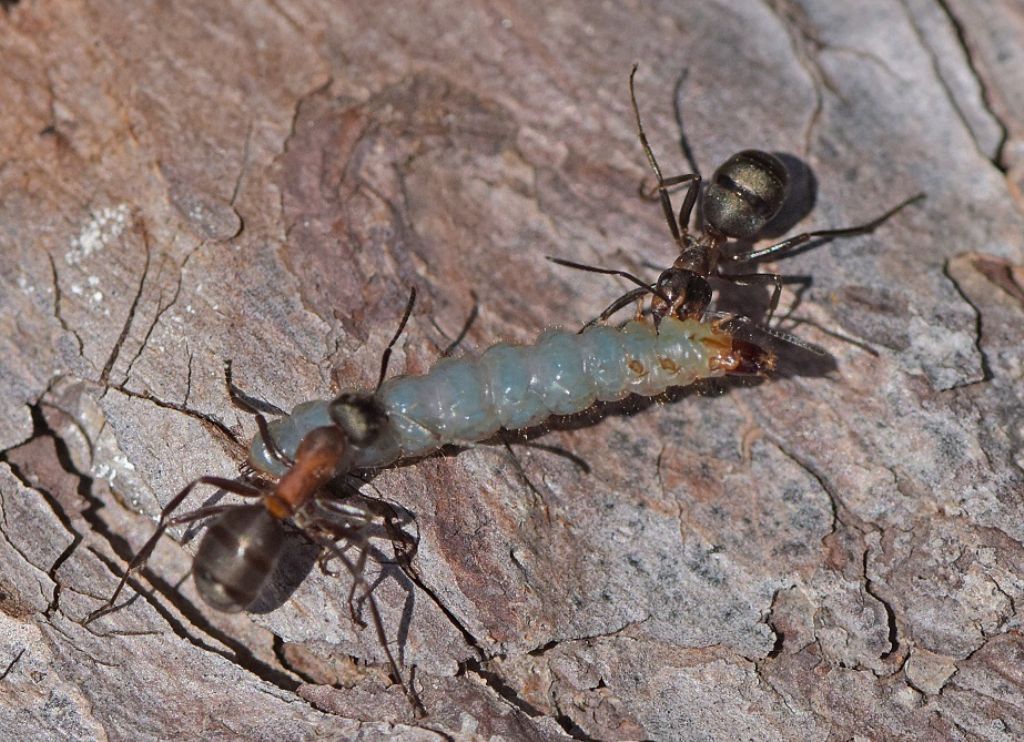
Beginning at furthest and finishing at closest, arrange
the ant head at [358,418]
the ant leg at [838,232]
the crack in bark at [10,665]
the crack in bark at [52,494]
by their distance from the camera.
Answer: the ant leg at [838,232] < the ant head at [358,418] < the crack in bark at [52,494] < the crack in bark at [10,665]

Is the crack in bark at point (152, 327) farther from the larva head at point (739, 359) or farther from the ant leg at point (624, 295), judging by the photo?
the larva head at point (739, 359)

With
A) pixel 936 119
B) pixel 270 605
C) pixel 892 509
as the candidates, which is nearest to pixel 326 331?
pixel 270 605

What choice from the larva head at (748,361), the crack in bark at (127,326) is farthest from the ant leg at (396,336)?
the larva head at (748,361)

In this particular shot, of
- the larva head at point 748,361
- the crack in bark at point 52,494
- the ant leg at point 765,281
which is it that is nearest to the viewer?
the crack in bark at point 52,494

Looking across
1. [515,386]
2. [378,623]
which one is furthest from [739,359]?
[378,623]

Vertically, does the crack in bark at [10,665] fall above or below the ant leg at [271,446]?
below

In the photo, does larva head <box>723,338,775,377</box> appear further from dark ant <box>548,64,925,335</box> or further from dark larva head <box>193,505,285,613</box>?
dark larva head <box>193,505,285,613</box>

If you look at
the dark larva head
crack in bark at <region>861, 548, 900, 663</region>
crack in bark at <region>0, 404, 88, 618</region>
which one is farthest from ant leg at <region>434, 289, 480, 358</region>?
crack in bark at <region>861, 548, 900, 663</region>
